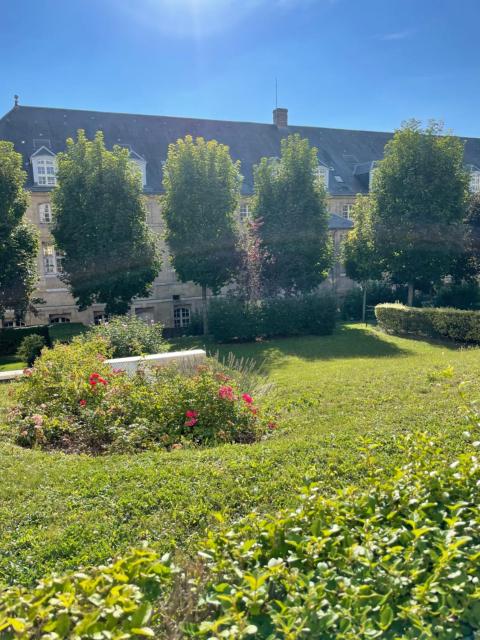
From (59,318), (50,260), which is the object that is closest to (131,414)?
(59,318)

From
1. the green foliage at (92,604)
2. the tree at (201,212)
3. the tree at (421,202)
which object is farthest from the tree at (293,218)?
the green foliage at (92,604)

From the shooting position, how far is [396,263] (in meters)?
20.0

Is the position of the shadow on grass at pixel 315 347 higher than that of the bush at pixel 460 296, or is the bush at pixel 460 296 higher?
the bush at pixel 460 296

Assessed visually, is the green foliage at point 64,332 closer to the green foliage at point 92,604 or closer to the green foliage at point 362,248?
the green foliage at point 362,248

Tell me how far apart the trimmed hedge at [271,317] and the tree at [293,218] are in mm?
1717

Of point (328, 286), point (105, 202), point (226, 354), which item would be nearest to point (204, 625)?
point (226, 354)

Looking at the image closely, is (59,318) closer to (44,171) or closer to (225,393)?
(44,171)

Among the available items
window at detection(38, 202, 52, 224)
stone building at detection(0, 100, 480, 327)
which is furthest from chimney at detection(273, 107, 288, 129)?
window at detection(38, 202, 52, 224)

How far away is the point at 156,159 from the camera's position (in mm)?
27000

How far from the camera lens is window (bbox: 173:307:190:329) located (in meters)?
26.9

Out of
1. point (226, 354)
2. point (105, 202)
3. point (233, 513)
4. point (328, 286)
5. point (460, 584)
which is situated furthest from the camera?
point (328, 286)

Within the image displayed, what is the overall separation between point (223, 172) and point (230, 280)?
410 cm

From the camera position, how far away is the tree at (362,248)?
2056cm

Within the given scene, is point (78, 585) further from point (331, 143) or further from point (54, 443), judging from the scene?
point (331, 143)
